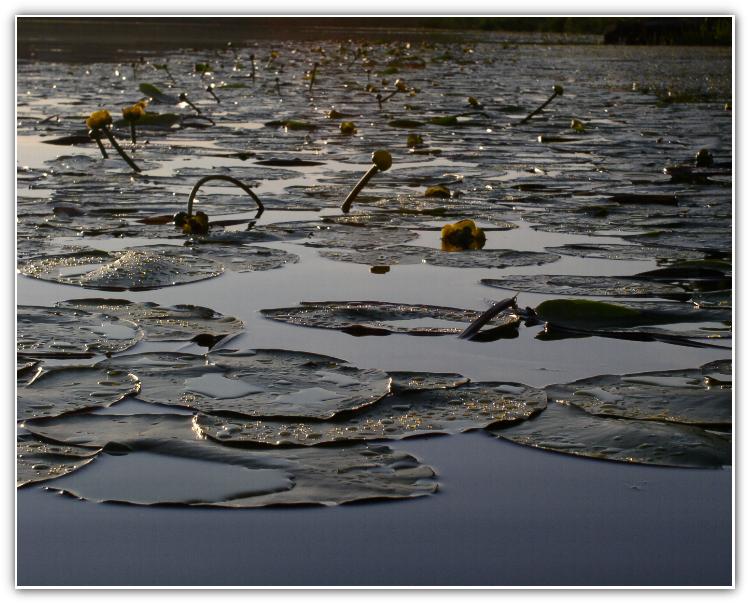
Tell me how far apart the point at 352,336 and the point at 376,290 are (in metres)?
0.43

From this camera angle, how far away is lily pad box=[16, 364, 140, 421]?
5.83ft

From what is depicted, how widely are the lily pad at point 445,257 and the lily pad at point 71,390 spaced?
1080mm

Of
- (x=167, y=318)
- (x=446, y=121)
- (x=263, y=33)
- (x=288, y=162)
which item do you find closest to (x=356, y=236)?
(x=167, y=318)

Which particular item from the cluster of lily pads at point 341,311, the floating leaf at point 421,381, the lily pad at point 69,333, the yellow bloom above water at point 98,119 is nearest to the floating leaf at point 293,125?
the cluster of lily pads at point 341,311

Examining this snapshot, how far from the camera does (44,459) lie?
161 centimetres

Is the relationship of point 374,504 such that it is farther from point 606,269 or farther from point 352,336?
point 606,269

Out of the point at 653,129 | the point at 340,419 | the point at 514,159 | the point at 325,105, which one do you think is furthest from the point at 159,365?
the point at 325,105

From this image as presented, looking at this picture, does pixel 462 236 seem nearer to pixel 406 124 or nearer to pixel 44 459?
pixel 44 459

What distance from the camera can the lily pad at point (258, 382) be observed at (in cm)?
179

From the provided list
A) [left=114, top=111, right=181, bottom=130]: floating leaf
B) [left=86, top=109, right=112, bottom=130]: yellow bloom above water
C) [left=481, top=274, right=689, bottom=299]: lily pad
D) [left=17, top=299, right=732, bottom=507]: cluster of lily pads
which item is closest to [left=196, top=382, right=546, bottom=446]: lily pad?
[left=17, top=299, right=732, bottom=507]: cluster of lily pads

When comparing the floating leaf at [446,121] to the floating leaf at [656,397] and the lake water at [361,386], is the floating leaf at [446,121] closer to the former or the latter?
the lake water at [361,386]

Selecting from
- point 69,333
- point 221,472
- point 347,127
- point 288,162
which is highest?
point 347,127

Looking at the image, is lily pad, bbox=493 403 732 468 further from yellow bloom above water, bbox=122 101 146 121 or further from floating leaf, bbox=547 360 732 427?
yellow bloom above water, bbox=122 101 146 121

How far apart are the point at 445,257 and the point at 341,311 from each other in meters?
0.64
